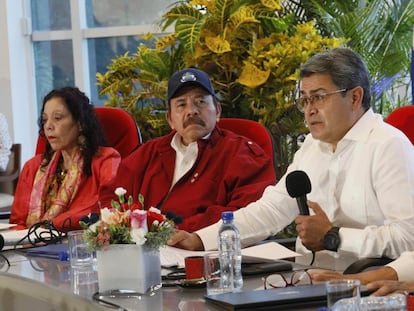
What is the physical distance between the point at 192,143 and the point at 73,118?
655mm

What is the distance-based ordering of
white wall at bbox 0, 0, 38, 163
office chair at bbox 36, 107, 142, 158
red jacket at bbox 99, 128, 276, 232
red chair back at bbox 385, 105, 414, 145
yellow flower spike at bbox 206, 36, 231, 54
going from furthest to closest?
white wall at bbox 0, 0, 38, 163, yellow flower spike at bbox 206, 36, 231, 54, office chair at bbox 36, 107, 142, 158, red jacket at bbox 99, 128, 276, 232, red chair back at bbox 385, 105, 414, 145

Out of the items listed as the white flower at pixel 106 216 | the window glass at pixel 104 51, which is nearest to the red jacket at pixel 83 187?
the white flower at pixel 106 216

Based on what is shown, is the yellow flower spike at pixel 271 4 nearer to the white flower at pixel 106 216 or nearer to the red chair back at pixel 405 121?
the red chair back at pixel 405 121

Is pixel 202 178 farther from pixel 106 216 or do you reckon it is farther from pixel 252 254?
pixel 106 216

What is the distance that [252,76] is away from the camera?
15.8 feet

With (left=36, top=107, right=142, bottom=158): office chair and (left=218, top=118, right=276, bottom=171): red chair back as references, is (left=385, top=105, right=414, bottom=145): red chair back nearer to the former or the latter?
(left=218, top=118, right=276, bottom=171): red chair back

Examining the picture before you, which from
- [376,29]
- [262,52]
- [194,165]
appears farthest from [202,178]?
[376,29]

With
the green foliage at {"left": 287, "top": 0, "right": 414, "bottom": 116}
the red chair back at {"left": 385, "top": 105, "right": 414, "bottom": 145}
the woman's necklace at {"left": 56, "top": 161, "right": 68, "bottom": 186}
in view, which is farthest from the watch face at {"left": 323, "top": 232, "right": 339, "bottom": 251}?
the green foliage at {"left": 287, "top": 0, "right": 414, "bottom": 116}

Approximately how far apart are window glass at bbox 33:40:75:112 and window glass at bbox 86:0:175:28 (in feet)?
1.06

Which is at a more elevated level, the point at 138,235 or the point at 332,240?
the point at 138,235

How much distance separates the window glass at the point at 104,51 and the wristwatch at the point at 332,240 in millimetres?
5197

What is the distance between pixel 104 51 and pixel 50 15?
0.59 meters

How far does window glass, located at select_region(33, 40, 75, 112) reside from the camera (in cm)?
792

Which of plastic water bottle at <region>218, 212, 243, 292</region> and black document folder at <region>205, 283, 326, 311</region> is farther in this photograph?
plastic water bottle at <region>218, 212, 243, 292</region>
